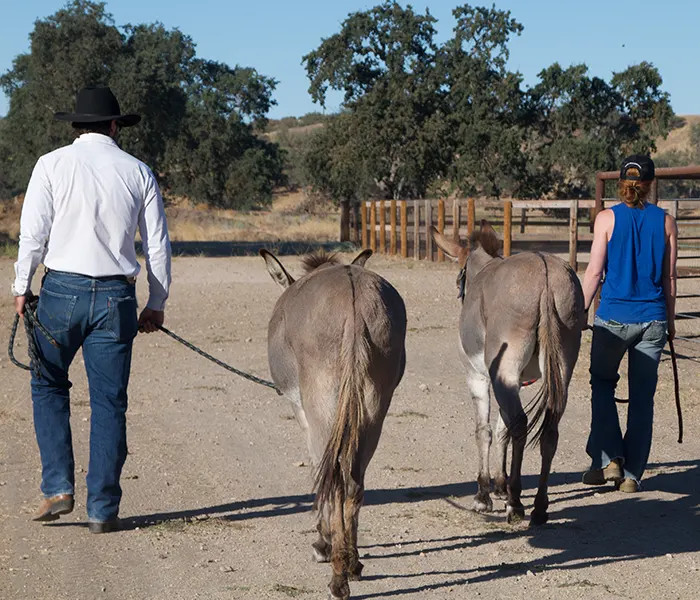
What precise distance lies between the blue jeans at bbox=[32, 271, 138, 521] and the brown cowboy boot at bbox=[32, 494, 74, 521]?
34mm

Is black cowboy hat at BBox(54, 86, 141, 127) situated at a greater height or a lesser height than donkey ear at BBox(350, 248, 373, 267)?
greater

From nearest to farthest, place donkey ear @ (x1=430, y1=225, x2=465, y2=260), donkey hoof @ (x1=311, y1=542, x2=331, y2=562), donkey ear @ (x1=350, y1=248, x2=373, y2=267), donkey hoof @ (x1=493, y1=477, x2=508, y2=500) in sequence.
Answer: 1. donkey hoof @ (x1=311, y1=542, x2=331, y2=562)
2. donkey ear @ (x1=350, y1=248, x2=373, y2=267)
3. donkey hoof @ (x1=493, y1=477, x2=508, y2=500)
4. donkey ear @ (x1=430, y1=225, x2=465, y2=260)

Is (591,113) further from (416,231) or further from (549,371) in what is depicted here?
(549,371)

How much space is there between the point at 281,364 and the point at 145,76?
2897cm

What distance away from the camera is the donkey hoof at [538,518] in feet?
19.2

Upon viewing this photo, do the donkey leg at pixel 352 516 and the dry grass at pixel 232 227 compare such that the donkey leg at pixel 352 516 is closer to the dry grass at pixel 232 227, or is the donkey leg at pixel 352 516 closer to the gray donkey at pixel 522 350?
the gray donkey at pixel 522 350

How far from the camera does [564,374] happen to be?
589cm

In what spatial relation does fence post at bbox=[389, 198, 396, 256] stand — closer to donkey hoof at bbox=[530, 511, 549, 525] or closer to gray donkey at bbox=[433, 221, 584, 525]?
gray donkey at bbox=[433, 221, 584, 525]

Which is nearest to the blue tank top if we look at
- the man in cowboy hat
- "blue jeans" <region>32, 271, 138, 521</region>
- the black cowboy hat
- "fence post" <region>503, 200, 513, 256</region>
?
the man in cowboy hat

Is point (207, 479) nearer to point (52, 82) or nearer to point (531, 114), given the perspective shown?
point (52, 82)

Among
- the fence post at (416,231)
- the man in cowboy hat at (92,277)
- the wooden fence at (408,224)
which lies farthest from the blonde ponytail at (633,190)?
the fence post at (416,231)

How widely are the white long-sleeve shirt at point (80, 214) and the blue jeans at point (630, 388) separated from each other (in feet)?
9.49

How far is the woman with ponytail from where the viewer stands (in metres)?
6.41

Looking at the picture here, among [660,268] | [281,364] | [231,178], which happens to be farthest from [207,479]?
[231,178]
